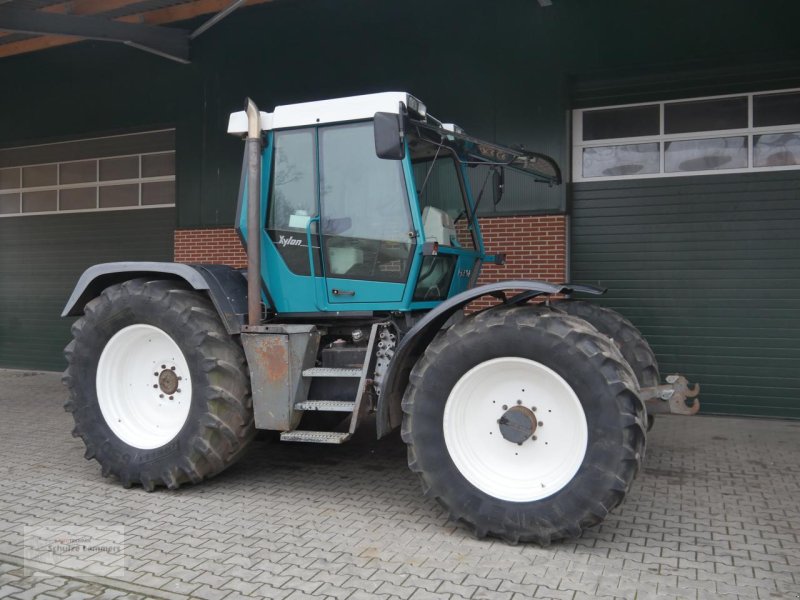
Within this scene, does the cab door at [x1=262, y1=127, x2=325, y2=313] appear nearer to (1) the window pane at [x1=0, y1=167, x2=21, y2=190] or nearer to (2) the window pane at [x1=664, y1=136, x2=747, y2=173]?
(2) the window pane at [x1=664, y1=136, x2=747, y2=173]

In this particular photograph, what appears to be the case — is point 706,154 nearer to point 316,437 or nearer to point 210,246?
point 316,437

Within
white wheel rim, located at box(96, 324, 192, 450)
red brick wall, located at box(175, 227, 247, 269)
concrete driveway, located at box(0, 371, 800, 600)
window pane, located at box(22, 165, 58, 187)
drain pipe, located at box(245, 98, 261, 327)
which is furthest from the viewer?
window pane, located at box(22, 165, 58, 187)

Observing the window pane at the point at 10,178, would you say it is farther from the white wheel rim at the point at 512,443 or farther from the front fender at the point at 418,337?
the white wheel rim at the point at 512,443

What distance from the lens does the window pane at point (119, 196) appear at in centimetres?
1134

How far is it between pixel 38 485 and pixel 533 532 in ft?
12.4

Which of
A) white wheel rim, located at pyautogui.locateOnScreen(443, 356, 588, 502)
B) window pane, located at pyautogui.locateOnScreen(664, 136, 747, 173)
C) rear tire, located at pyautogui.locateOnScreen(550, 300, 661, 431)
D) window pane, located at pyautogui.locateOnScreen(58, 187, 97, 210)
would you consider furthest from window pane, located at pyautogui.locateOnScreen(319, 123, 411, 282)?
window pane, located at pyautogui.locateOnScreen(58, 187, 97, 210)

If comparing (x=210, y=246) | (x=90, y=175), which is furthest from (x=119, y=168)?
(x=210, y=246)

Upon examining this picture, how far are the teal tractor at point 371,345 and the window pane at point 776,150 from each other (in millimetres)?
3792

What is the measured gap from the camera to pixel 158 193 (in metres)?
11.1

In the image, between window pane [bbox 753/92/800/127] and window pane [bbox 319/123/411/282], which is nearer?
window pane [bbox 319/123/411/282]

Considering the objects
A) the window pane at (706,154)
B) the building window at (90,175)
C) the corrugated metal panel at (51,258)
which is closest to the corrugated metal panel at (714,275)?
the window pane at (706,154)

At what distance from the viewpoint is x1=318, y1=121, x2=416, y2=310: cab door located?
4730 millimetres

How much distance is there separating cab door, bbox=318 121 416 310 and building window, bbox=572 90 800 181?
15.1 feet

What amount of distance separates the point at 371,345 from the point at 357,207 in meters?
0.99
